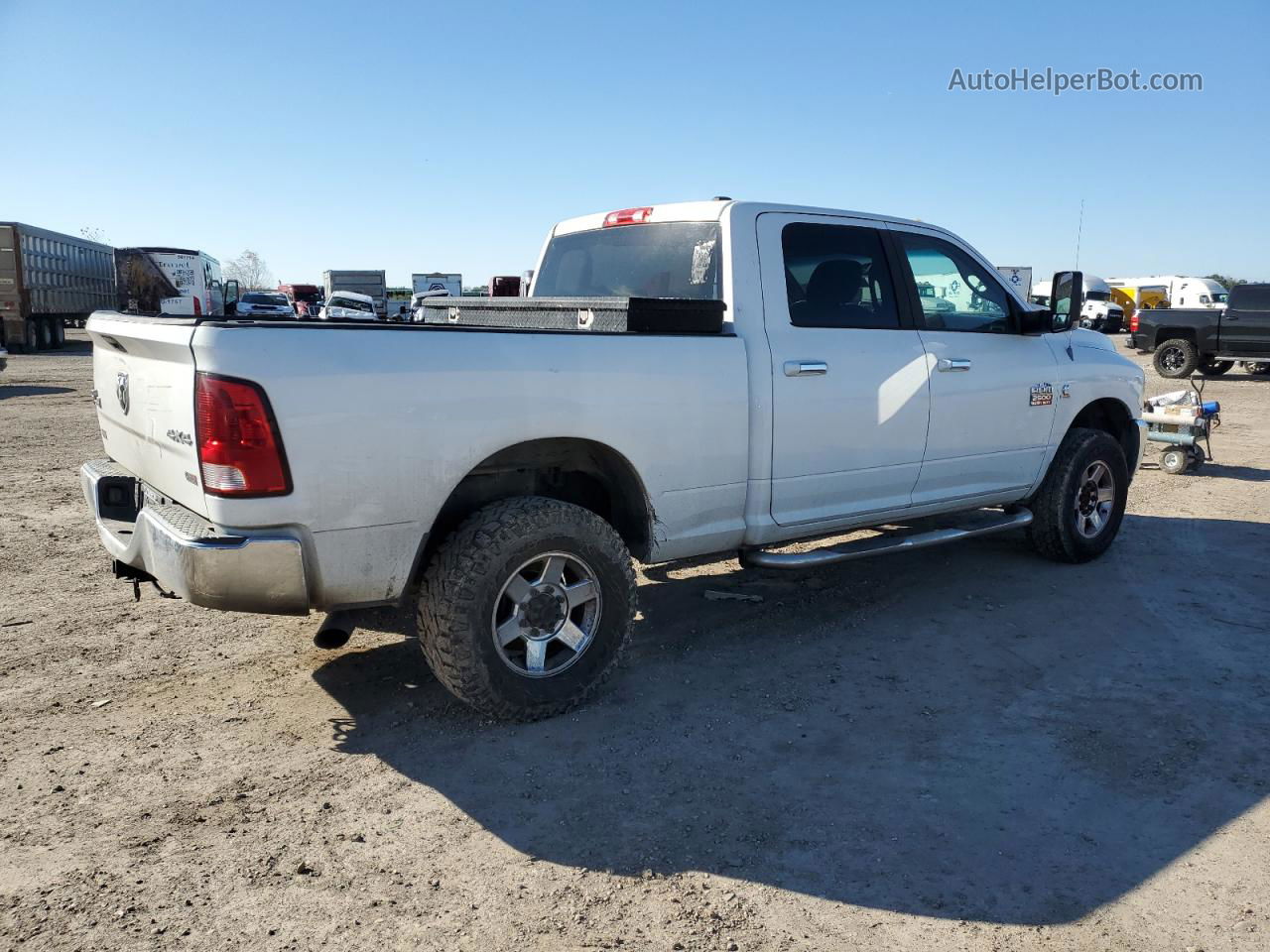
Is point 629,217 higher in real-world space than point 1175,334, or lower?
higher

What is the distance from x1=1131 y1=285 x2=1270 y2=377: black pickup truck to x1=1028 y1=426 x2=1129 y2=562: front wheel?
50.3ft

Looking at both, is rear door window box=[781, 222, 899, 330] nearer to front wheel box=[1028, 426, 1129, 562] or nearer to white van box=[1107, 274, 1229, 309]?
front wheel box=[1028, 426, 1129, 562]

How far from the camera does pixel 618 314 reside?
4000mm

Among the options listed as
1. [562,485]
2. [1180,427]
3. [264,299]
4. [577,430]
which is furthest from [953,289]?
[264,299]

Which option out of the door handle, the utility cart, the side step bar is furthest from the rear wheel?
the door handle

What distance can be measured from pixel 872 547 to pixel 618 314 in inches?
71.3

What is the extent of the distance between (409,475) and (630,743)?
50.8 inches

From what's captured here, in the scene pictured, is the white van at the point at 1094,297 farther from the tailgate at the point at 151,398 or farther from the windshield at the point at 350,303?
the tailgate at the point at 151,398

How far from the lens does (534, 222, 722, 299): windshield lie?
14.9ft

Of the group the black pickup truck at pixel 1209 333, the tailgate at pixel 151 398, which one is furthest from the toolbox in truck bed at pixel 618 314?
the black pickup truck at pixel 1209 333

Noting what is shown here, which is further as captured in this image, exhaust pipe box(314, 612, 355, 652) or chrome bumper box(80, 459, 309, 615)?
exhaust pipe box(314, 612, 355, 652)

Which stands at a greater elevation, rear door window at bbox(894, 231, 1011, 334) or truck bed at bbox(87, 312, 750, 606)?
rear door window at bbox(894, 231, 1011, 334)

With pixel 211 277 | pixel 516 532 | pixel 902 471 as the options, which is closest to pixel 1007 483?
pixel 902 471

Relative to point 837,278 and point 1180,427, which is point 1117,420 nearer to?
point 837,278
